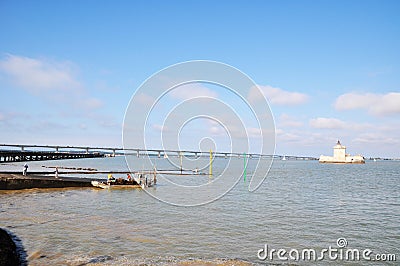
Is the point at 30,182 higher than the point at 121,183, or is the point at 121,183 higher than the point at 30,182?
the point at 30,182

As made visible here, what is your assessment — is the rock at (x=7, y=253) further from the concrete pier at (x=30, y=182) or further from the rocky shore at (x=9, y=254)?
the concrete pier at (x=30, y=182)

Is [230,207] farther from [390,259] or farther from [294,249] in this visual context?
[390,259]

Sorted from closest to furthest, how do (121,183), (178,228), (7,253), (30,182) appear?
(7,253)
(178,228)
(30,182)
(121,183)

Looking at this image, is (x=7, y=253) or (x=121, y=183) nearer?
(x=7, y=253)

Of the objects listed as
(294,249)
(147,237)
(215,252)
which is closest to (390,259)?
(294,249)

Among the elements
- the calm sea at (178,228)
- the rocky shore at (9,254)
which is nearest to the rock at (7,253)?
the rocky shore at (9,254)

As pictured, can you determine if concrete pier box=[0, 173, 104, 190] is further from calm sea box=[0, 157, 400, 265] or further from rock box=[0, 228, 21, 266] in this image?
rock box=[0, 228, 21, 266]

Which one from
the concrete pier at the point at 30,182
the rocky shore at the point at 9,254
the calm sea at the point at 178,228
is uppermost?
the concrete pier at the point at 30,182

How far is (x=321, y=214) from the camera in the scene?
29266 mm

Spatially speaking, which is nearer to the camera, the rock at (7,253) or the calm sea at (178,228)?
the rock at (7,253)

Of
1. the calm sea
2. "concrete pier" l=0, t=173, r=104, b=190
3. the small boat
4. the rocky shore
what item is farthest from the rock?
the small boat

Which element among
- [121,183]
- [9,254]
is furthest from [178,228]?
[121,183]

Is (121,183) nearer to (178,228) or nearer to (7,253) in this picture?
(178,228)

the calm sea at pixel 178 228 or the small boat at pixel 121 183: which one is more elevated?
the small boat at pixel 121 183
